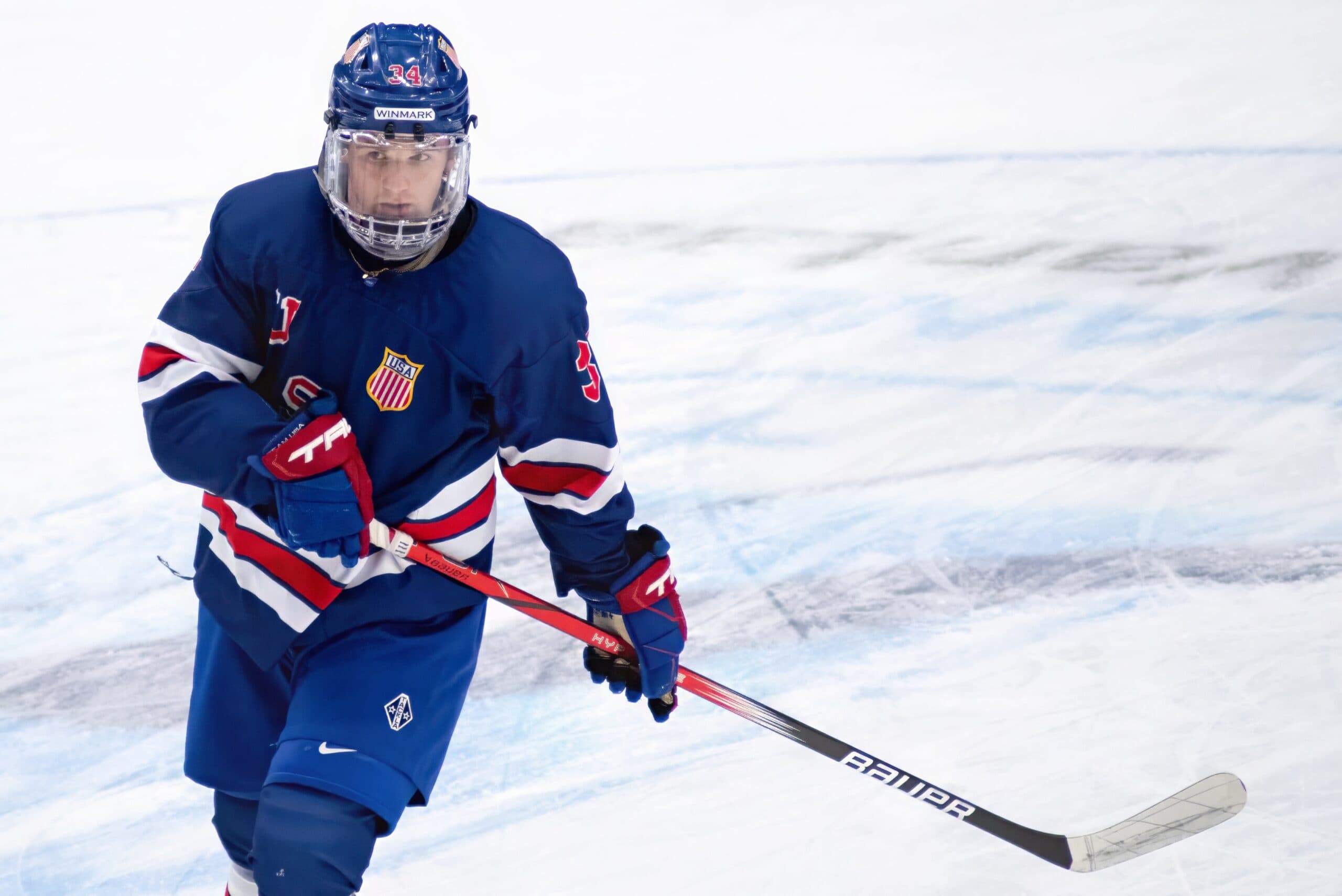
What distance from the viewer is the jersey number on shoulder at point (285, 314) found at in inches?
67.2

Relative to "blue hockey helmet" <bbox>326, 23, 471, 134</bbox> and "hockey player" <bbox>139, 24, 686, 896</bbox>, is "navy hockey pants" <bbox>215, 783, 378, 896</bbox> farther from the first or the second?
"blue hockey helmet" <bbox>326, 23, 471, 134</bbox>

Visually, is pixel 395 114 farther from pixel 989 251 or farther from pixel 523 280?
pixel 989 251

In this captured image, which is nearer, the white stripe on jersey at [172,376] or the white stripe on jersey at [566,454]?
the white stripe on jersey at [172,376]

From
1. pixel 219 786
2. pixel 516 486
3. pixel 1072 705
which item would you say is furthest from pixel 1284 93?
pixel 219 786

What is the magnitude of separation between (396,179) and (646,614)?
0.75 metres

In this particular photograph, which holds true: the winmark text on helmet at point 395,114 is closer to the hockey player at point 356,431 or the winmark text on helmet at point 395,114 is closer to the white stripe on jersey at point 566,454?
the hockey player at point 356,431

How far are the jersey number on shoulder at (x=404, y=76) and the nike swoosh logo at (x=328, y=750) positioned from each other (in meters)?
0.83

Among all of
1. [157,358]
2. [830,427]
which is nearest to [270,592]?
[157,358]

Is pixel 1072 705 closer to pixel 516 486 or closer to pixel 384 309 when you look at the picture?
pixel 516 486

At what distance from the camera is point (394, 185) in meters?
1.68

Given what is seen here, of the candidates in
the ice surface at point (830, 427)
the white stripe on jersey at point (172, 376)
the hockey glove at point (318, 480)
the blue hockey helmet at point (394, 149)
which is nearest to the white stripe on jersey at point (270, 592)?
the hockey glove at point (318, 480)

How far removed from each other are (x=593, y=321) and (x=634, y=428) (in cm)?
52

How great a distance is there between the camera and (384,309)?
172 cm

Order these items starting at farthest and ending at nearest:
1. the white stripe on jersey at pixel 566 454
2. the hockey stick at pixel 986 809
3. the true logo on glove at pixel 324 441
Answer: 1. the hockey stick at pixel 986 809
2. the white stripe on jersey at pixel 566 454
3. the true logo on glove at pixel 324 441
